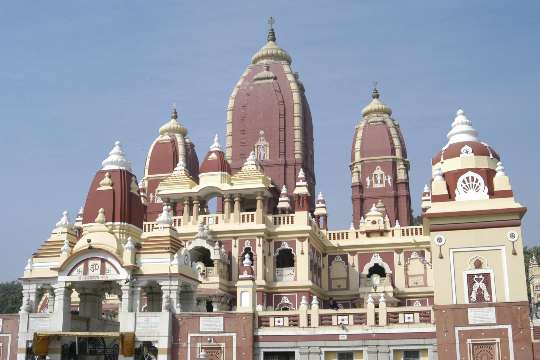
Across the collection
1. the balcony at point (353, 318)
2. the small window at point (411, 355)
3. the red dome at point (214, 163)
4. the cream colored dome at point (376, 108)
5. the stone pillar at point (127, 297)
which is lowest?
the small window at point (411, 355)

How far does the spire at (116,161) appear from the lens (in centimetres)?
2852

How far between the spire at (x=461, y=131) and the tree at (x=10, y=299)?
62351 mm

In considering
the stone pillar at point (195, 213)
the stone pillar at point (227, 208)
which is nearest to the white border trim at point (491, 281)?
the stone pillar at point (227, 208)

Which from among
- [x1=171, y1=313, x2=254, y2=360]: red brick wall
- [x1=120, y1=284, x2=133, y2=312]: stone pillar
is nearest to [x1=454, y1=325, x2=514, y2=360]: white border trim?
[x1=171, y1=313, x2=254, y2=360]: red brick wall

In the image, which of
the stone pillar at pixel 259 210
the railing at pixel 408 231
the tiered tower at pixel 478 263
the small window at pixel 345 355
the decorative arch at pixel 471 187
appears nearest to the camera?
the tiered tower at pixel 478 263

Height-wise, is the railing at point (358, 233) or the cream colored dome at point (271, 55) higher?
the cream colored dome at point (271, 55)

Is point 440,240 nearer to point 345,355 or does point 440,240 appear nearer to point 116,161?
point 345,355

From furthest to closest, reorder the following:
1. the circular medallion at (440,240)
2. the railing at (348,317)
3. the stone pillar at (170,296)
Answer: the stone pillar at (170,296)
the railing at (348,317)
the circular medallion at (440,240)

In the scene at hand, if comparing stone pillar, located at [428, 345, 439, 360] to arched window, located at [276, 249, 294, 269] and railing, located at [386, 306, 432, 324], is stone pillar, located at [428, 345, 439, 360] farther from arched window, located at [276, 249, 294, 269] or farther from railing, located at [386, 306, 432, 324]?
arched window, located at [276, 249, 294, 269]

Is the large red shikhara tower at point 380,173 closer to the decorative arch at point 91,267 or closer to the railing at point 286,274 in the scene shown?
the railing at point 286,274

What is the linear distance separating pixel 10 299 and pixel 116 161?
5619 centimetres

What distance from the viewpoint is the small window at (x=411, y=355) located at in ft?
70.7

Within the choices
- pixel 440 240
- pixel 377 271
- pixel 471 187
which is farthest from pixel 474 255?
pixel 377 271

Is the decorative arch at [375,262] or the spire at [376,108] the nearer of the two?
the decorative arch at [375,262]
